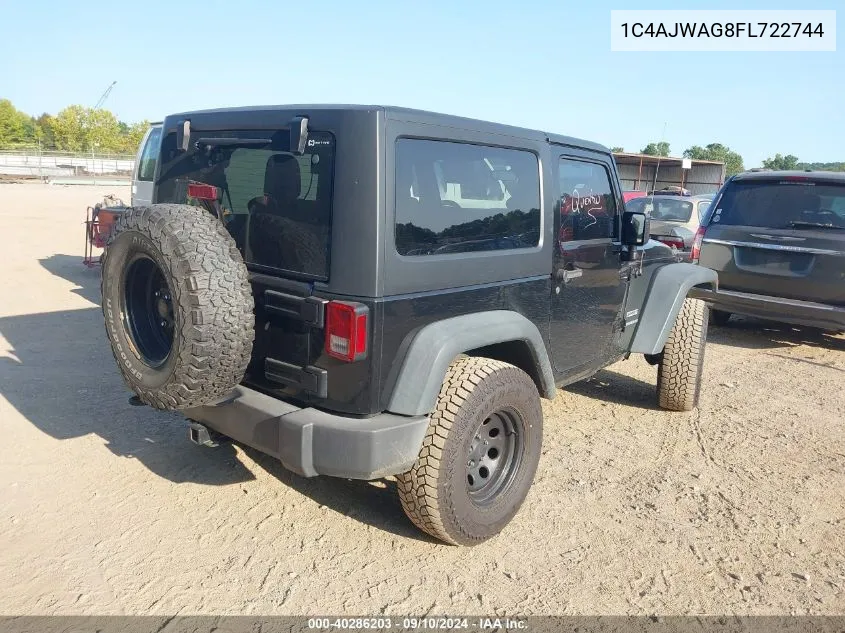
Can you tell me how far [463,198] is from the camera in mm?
3029

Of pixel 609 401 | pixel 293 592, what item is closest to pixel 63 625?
pixel 293 592

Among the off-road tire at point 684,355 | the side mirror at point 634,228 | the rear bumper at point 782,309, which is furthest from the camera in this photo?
the rear bumper at point 782,309

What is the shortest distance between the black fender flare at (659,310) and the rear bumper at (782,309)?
134 centimetres

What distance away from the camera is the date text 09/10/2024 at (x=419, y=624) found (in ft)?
8.31

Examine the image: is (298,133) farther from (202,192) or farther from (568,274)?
(568,274)

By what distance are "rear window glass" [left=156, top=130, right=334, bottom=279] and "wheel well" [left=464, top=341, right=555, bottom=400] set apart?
1.02 meters

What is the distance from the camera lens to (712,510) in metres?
3.50

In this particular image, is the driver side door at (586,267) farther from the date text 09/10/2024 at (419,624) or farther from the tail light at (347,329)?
the date text 09/10/2024 at (419,624)

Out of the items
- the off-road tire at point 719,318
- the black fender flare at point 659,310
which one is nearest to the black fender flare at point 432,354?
the black fender flare at point 659,310

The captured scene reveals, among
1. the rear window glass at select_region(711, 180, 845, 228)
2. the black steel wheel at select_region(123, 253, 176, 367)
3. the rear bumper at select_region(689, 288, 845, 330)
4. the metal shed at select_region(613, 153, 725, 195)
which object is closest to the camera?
the black steel wheel at select_region(123, 253, 176, 367)

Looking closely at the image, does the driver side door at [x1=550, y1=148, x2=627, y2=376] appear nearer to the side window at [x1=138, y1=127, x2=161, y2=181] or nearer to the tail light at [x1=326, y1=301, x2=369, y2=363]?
the tail light at [x1=326, y1=301, x2=369, y2=363]

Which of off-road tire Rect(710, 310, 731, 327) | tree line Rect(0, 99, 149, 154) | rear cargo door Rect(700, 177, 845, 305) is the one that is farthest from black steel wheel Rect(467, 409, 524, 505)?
tree line Rect(0, 99, 149, 154)

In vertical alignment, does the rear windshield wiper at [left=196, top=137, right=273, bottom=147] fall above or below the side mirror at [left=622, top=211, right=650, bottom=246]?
above

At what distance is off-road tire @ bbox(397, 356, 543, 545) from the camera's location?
2809 millimetres
